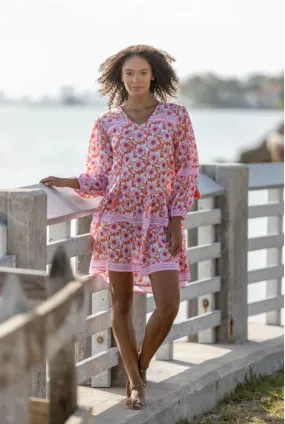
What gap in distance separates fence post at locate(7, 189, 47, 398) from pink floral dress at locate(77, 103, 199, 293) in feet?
1.43

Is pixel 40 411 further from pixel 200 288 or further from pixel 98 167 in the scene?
pixel 200 288

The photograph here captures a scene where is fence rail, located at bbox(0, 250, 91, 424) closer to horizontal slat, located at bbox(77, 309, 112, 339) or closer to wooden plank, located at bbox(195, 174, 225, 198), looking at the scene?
horizontal slat, located at bbox(77, 309, 112, 339)

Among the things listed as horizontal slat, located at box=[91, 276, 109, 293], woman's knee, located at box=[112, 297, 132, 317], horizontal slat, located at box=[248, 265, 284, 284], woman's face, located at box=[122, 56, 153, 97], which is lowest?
horizontal slat, located at box=[248, 265, 284, 284]

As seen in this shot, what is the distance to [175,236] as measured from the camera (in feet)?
15.1

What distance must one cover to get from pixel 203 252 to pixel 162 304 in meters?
1.25

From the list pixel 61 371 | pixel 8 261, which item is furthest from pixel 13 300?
pixel 8 261

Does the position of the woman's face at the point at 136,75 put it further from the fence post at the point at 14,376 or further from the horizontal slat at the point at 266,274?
the fence post at the point at 14,376

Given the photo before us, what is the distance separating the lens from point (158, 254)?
4594 mm

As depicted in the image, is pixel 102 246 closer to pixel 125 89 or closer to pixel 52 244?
pixel 52 244

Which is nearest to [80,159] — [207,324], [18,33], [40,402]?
[18,33]

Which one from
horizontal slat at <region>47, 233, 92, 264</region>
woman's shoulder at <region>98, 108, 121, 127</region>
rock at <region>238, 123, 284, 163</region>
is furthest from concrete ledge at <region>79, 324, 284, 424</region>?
rock at <region>238, 123, 284, 163</region>

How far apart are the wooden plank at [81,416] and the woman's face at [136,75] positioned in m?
2.31

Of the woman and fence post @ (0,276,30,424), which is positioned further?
the woman

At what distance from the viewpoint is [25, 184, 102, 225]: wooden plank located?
4496 millimetres
